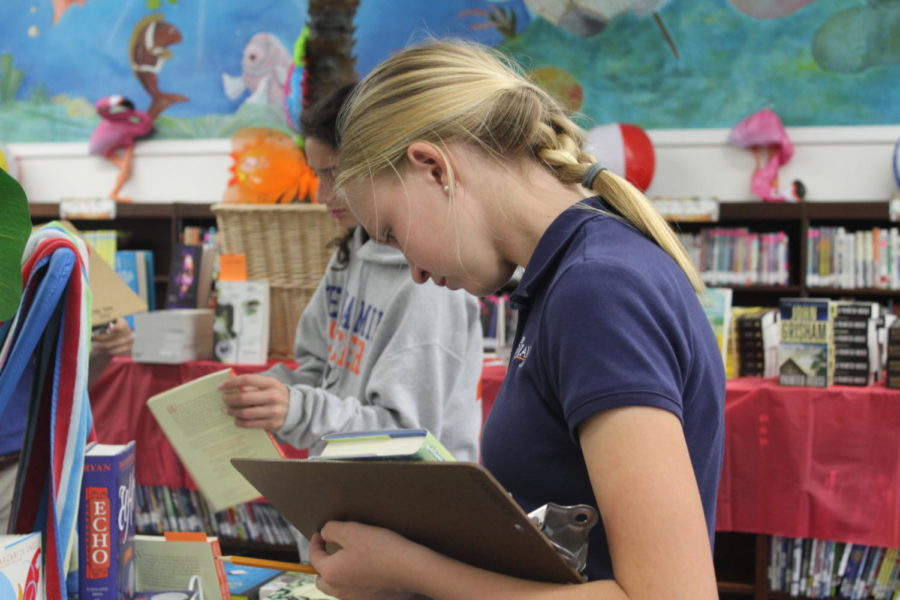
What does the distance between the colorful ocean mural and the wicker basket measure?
6.10 ft

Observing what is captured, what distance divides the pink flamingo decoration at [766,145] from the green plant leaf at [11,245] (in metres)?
4.31

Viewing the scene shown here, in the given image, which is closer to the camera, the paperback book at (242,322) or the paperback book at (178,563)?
the paperback book at (178,563)

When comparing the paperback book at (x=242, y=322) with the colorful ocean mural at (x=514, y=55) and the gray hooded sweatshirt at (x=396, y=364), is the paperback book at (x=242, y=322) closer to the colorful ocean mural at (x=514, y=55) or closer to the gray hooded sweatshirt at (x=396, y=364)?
the gray hooded sweatshirt at (x=396, y=364)

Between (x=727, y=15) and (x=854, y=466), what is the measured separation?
9.93 ft

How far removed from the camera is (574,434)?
0.75m

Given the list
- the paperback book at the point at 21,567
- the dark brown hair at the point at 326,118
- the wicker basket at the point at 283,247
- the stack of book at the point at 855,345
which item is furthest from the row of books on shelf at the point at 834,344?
the paperback book at the point at 21,567

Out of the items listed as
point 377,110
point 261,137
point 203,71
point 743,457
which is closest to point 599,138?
point 261,137

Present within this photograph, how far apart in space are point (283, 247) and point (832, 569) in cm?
207

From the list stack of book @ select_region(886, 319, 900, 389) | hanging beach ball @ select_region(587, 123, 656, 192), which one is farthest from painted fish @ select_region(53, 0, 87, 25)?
stack of book @ select_region(886, 319, 900, 389)

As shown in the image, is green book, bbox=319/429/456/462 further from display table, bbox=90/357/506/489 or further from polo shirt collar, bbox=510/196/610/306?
display table, bbox=90/357/506/489

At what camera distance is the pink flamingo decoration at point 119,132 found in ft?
18.4

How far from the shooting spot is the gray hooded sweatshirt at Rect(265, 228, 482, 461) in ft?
5.12

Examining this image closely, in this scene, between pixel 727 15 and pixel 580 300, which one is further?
pixel 727 15

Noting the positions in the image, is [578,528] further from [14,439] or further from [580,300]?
[14,439]
